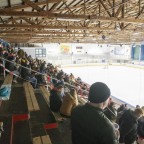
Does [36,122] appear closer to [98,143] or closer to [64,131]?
[64,131]

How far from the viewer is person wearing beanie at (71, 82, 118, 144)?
1.30m

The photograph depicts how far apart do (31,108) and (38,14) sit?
2757 mm

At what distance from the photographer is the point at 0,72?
25.0 ft

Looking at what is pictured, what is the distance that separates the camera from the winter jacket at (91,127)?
1.30 meters

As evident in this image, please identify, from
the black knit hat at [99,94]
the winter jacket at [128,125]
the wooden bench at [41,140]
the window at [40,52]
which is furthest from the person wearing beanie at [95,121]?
the window at [40,52]

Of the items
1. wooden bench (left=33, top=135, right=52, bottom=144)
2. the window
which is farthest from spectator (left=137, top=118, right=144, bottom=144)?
the window

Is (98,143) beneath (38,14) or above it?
beneath

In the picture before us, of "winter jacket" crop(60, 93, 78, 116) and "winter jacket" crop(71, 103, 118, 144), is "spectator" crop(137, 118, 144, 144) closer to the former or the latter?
"winter jacket" crop(60, 93, 78, 116)

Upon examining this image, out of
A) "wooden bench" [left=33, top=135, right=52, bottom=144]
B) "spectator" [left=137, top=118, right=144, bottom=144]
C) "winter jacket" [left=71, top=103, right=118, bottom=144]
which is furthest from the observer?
"spectator" [left=137, top=118, right=144, bottom=144]

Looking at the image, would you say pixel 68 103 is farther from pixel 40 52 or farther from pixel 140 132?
pixel 40 52

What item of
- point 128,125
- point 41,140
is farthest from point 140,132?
point 41,140

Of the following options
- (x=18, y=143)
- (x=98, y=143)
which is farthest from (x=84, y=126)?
(x=18, y=143)

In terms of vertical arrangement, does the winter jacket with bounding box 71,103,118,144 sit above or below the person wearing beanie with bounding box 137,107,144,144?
above

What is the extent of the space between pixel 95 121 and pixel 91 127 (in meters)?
0.06
